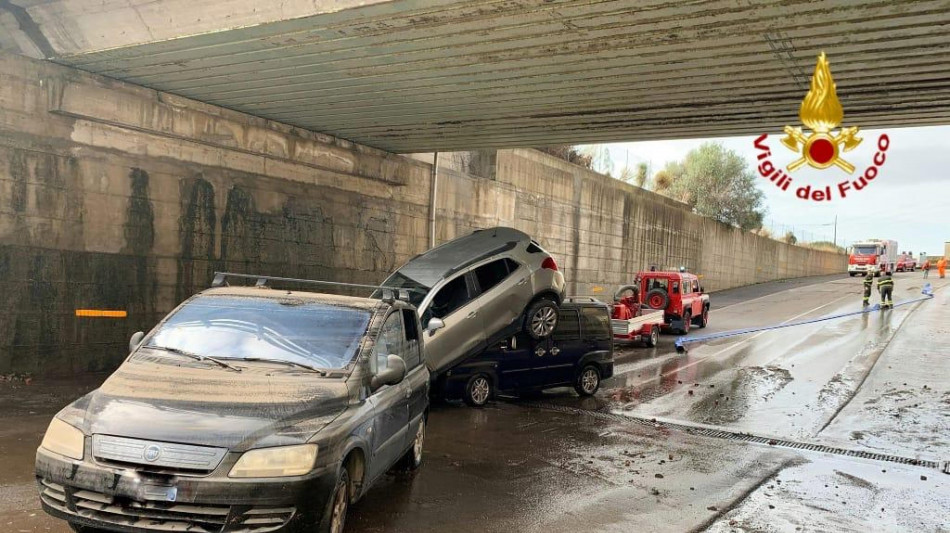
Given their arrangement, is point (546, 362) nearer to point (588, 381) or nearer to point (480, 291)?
point (588, 381)

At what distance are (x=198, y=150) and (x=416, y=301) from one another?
5.79 m

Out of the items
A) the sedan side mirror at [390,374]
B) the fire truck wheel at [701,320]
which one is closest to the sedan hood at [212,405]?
the sedan side mirror at [390,374]

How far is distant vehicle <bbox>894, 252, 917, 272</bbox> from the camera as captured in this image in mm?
60969

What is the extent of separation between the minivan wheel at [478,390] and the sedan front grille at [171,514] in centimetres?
692

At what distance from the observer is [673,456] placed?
829 cm

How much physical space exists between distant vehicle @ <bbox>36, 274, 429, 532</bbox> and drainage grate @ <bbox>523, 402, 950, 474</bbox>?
19.0 ft

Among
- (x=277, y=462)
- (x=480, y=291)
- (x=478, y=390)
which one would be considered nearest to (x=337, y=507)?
(x=277, y=462)

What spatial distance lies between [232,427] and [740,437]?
7721mm

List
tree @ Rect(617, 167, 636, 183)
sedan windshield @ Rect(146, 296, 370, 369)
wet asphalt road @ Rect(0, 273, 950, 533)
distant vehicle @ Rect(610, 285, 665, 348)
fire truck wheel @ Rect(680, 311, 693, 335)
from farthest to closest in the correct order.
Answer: tree @ Rect(617, 167, 636, 183) → fire truck wheel @ Rect(680, 311, 693, 335) → distant vehicle @ Rect(610, 285, 665, 348) → wet asphalt road @ Rect(0, 273, 950, 533) → sedan windshield @ Rect(146, 296, 370, 369)

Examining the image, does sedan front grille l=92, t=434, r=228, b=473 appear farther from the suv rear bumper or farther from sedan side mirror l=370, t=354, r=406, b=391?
sedan side mirror l=370, t=354, r=406, b=391

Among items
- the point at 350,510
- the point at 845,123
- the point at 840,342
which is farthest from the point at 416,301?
the point at 840,342

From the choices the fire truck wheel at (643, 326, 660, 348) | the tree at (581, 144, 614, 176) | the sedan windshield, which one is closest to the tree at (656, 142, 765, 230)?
the tree at (581, 144, 614, 176)

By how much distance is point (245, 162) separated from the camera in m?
13.9

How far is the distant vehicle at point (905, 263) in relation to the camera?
61.0 meters
